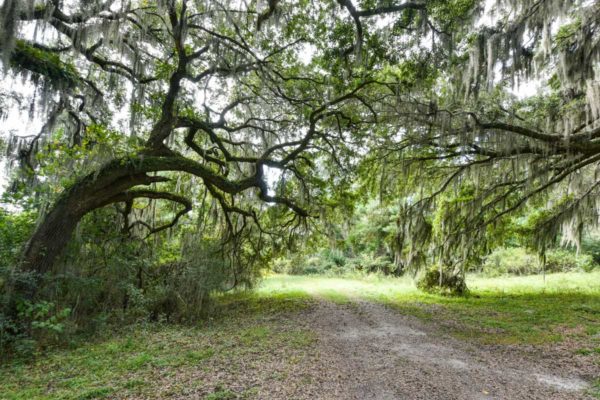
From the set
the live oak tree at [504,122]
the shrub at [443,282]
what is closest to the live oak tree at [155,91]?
the live oak tree at [504,122]

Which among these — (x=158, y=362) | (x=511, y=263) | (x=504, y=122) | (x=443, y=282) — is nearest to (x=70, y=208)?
(x=158, y=362)

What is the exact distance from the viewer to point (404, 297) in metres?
12.1

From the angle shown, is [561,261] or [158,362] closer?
[158,362]

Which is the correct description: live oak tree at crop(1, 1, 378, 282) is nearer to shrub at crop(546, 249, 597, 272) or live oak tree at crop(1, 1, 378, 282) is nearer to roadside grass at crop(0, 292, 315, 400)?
roadside grass at crop(0, 292, 315, 400)

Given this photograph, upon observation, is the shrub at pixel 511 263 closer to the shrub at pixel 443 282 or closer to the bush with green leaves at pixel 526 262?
the bush with green leaves at pixel 526 262

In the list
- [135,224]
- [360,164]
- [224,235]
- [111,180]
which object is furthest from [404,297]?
[111,180]

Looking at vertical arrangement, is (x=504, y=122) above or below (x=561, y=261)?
above

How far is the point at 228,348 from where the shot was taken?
573 cm

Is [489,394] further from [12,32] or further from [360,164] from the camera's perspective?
[12,32]

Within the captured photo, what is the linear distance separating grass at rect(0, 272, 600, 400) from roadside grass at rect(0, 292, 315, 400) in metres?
0.01

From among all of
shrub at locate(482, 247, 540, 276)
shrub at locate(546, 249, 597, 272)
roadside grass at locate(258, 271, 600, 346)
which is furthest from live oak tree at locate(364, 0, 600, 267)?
shrub at locate(546, 249, 597, 272)

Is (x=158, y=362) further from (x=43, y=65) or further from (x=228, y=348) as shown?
(x=43, y=65)

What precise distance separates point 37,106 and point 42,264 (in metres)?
2.81

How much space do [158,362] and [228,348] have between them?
1.12 metres
